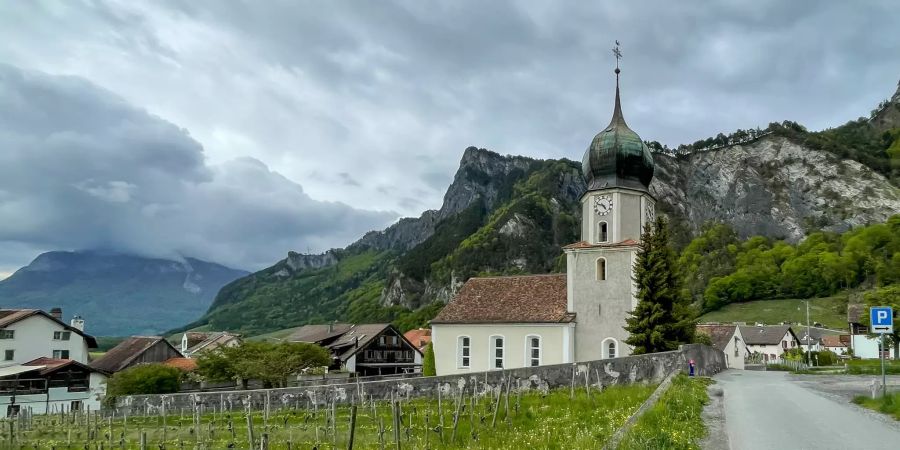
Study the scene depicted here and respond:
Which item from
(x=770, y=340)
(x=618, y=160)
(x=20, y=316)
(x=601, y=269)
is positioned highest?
(x=618, y=160)

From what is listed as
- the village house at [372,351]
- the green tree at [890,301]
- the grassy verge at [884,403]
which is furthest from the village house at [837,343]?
the grassy verge at [884,403]

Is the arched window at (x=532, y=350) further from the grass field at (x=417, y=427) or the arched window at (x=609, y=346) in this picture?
the grass field at (x=417, y=427)

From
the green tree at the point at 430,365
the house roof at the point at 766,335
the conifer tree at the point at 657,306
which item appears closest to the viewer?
the conifer tree at the point at 657,306

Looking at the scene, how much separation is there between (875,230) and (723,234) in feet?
121

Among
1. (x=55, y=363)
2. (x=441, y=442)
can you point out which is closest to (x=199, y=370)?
(x=55, y=363)

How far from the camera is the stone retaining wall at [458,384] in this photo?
24.5 m

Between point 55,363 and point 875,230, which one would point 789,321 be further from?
point 55,363

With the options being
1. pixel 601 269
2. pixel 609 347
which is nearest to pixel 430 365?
pixel 609 347

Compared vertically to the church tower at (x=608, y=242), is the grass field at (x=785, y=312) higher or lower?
lower

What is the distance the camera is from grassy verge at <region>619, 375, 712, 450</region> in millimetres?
9445

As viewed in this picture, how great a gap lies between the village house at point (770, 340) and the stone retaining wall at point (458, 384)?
61714 mm

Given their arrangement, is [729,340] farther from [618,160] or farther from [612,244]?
[618,160]

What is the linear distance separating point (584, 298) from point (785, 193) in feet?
545

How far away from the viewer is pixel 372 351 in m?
71.7
